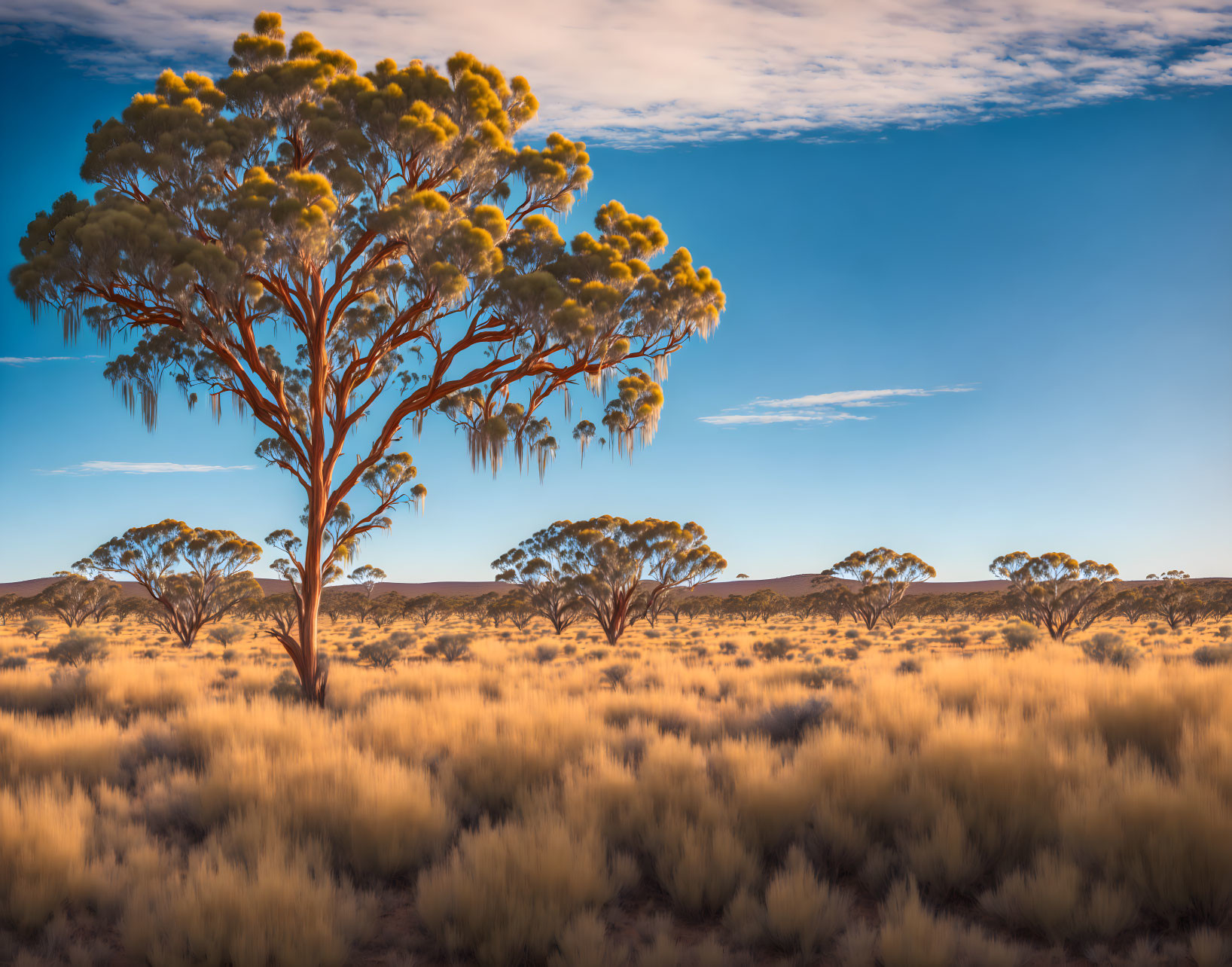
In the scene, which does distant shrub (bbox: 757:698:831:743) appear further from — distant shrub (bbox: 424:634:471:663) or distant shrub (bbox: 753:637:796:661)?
distant shrub (bbox: 424:634:471:663)

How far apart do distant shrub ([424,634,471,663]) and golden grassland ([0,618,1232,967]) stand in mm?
15301

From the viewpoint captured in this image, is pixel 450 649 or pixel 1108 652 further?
pixel 450 649

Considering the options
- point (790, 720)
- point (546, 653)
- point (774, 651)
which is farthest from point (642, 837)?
point (774, 651)

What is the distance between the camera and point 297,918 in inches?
181

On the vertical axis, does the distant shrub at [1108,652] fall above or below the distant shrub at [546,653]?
above

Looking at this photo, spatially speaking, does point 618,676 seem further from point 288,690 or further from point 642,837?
point 642,837

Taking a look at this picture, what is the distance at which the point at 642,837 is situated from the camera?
6047 mm

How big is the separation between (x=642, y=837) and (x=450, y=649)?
21.3 metres

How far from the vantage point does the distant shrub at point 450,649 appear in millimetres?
25703

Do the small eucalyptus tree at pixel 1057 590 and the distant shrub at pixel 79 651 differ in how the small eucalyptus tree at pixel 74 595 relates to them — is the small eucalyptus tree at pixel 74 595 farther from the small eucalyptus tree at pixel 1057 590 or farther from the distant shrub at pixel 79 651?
the small eucalyptus tree at pixel 1057 590

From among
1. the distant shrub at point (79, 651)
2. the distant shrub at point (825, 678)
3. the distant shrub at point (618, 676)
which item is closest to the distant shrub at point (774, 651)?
the distant shrub at point (618, 676)

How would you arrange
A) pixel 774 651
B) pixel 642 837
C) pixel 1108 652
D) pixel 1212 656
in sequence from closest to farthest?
pixel 642 837 → pixel 1212 656 → pixel 1108 652 → pixel 774 651

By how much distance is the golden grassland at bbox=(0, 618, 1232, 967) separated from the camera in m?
4.57

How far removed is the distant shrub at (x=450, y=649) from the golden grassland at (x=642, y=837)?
15301 mm
